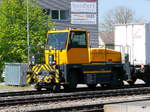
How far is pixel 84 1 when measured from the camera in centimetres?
5747

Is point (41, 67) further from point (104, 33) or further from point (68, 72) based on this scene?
point (104, 33)

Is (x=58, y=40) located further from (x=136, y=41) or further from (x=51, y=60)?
(x=136, y=41)

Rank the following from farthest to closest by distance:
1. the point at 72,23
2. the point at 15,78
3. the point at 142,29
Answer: the point at 72,23
the point at 15,78
the point at 142,29

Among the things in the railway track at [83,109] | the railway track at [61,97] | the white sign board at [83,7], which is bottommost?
the railway track at [61,97]

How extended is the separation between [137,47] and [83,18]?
3113 cm

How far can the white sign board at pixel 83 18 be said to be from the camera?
57353 millimetres

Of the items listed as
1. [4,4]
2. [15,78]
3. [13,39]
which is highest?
[4,4]

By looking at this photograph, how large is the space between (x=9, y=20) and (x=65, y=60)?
14.3m

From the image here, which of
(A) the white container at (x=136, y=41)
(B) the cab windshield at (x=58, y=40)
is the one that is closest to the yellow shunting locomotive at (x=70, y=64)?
(B) the cab windshield at (x=58, y=40)

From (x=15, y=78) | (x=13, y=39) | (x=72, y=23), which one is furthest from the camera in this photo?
(x=72, y=23)

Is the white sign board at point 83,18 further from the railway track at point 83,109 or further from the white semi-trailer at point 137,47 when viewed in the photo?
the railway track at point 83,109

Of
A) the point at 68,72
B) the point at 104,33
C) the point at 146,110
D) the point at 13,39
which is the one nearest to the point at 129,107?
the point at 146,110

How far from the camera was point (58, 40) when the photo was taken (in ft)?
77.7

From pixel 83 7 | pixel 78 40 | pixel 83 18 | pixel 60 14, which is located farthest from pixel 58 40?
pixel 83 18
